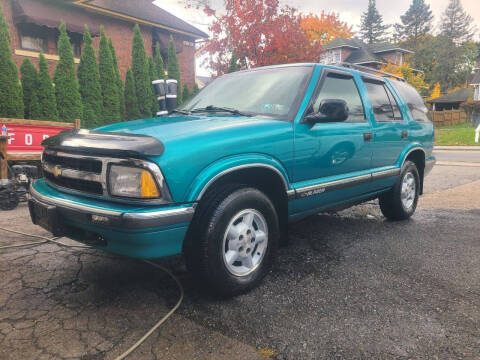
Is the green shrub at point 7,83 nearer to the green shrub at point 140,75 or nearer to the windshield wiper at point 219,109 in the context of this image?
the green shrub at point 140,75

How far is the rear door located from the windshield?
1.14m

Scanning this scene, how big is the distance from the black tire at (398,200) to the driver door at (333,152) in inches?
32.0

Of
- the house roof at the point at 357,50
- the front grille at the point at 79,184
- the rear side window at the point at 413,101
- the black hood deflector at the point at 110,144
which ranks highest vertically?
the house roof at the point at 357,50

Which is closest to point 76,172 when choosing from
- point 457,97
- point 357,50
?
point 357,50

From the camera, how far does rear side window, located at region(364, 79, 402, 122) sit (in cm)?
423

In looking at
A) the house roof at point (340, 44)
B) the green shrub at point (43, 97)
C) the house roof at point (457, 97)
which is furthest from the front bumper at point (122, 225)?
the house roof at point (457, 97)

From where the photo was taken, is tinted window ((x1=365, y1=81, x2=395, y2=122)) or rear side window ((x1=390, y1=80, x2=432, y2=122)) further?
rear side window ((x1=390, y1=80, x2=432, y2=122))

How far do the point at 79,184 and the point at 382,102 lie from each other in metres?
3.45

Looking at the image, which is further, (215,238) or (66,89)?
(66,89)

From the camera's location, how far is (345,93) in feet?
12.6

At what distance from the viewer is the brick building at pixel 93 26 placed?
13562mm

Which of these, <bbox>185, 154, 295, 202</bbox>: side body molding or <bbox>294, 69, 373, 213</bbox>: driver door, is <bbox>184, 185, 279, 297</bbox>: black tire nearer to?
<bbox>185, 154, 295, 202</bbox>: side body molding

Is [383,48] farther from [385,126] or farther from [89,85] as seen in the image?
[385,126]

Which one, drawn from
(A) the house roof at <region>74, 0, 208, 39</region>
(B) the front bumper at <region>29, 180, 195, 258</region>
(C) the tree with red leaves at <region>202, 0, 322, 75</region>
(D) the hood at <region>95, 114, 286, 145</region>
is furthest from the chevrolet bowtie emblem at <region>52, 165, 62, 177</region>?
(C) the tree with red leaves at <region>202, 0, 322, 75</region>
